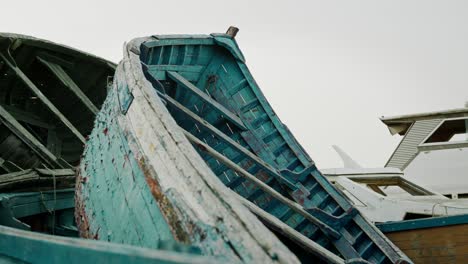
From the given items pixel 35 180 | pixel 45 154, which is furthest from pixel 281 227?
pixel 45 154

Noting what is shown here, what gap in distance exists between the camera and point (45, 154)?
Result: 20.8ft

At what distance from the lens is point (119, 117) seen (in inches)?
121

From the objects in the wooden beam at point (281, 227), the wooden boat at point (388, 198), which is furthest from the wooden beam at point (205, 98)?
the wooden boat at point (388, 198)

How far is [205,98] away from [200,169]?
2.84 metres

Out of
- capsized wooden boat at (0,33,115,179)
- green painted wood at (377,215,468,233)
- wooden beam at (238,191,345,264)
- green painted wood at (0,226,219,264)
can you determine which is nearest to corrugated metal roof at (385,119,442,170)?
green painted wood at (377,215,468,233)

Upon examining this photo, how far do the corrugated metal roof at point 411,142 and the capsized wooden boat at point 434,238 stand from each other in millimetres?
5513

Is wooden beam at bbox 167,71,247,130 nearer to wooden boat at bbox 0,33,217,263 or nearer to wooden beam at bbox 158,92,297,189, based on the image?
wooden beam at bbox 158,92,297,189

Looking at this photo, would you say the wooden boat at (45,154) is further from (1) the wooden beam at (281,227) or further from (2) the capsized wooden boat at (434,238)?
(2) the capsized wooden boat at (434,238)

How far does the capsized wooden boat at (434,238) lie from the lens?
4.82 meters

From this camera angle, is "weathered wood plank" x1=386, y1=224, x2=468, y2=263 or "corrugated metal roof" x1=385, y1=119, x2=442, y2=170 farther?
"corrugated metal roof" x1=385, y1=119, x2=442, y2=170

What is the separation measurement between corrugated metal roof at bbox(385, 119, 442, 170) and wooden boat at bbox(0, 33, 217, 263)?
307 inches

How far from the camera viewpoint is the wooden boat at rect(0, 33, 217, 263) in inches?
73.3

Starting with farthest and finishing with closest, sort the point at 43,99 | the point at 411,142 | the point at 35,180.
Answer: the point at 411,142, the point at 43,99, the point at 35,180

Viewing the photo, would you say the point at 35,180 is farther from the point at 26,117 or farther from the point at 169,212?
the point at 169,212
